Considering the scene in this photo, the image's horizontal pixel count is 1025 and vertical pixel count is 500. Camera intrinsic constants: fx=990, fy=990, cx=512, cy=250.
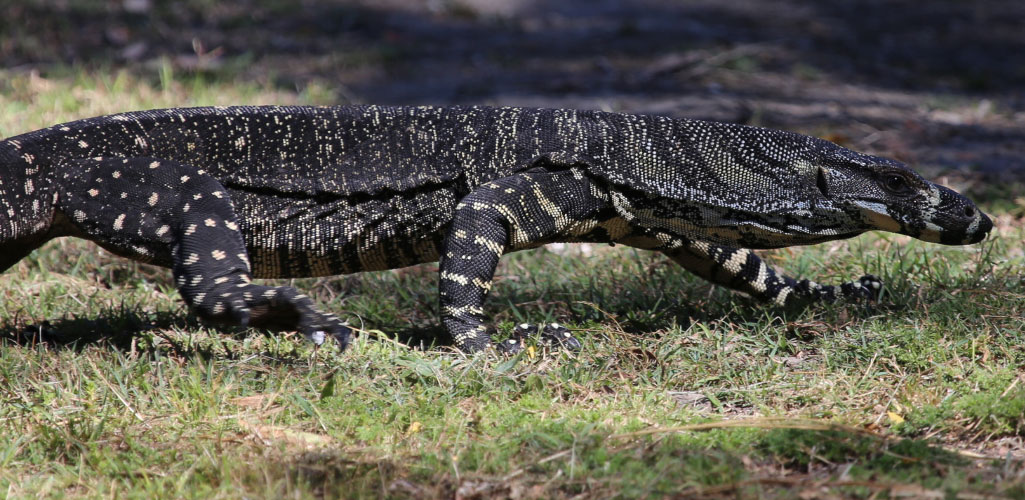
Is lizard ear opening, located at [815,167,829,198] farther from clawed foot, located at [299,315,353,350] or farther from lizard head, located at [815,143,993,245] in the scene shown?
clawed foot, located at [299,315,353,350]

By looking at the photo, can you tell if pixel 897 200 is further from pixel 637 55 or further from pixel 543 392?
pixel 637 55

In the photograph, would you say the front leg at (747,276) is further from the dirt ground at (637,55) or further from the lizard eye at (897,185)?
the dirt ground at (637,55)

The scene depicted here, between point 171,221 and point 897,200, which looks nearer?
point 171,221

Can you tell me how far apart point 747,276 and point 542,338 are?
4.51ft

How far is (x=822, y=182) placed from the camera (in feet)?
16.1

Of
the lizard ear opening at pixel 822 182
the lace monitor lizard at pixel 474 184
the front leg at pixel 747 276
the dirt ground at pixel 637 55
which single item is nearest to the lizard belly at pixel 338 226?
the lace monitor lizard at pixel 474 184

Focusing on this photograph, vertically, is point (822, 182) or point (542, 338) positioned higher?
point (822, 182)

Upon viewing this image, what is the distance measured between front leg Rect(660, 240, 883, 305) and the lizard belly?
133cm

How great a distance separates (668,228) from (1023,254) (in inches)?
94.1

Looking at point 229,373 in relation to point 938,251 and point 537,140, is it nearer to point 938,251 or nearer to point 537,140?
point 537,140

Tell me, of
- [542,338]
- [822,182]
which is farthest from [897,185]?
[542,338]

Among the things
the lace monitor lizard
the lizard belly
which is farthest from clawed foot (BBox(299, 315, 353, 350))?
the lizard belly

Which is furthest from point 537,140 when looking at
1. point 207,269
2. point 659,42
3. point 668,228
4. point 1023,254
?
point 659,42

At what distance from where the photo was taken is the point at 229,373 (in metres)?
4.31
